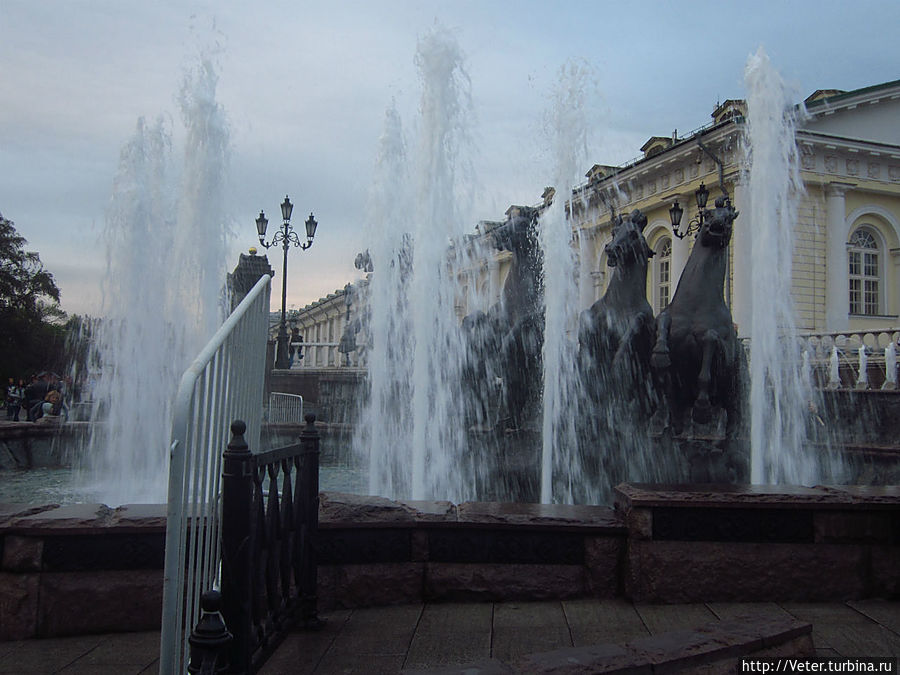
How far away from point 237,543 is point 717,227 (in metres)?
6.16

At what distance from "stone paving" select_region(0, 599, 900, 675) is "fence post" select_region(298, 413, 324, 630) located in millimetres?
102

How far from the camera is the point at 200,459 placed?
2680 millimetres

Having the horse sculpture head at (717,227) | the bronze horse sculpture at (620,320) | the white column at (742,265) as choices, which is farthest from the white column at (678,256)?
the horse sculpture head at (717,227)

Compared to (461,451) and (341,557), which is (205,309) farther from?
(341,557)

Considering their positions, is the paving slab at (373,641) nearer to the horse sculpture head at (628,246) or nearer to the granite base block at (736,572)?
the granite base block at (736,572)

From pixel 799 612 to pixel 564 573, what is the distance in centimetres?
118

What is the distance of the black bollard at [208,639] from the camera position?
7.54ft

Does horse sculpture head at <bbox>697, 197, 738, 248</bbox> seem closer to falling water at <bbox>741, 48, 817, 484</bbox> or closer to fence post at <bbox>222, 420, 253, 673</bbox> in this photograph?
falling water at <bbox>741, 48, 817, 484</bbox>

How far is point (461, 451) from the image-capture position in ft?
27.2

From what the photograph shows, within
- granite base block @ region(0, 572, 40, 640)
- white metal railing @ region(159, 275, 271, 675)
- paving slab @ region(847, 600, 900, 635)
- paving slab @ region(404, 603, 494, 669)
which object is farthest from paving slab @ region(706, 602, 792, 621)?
granite base block @ region(0, 572, 40, 640)

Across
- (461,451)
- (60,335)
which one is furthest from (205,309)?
(60,335)

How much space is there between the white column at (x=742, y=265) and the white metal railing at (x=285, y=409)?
16.5 meters

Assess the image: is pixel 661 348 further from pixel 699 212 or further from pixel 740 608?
pixel 699 212

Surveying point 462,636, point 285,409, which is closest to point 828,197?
point 285,409
